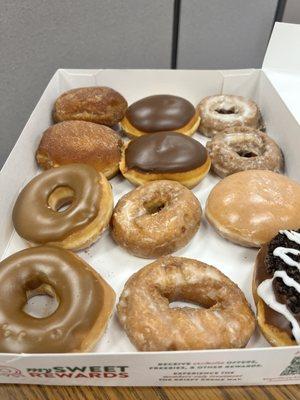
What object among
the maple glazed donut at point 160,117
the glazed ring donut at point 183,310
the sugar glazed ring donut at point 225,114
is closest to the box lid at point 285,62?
the sugar glazed ring donut at point 225,114

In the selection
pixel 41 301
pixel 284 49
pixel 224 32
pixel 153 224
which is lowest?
pixel 41 301

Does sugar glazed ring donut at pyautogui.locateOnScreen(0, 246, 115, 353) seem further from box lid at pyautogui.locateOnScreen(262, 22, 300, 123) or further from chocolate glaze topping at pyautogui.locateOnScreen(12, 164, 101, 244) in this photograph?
box lid at pyautogui.locateOnScreen(262, 22, 300, 123)

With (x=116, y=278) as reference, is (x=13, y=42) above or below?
above

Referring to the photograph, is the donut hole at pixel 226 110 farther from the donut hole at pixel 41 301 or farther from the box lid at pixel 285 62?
the donut hole at pixel 41 301

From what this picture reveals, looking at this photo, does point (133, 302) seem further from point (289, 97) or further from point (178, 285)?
point (289, 97)

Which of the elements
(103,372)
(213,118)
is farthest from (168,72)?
(103,372)

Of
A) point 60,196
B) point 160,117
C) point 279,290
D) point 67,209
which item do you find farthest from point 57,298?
point 160,117

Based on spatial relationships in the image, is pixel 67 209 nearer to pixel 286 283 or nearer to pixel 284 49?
pixel 286 283
